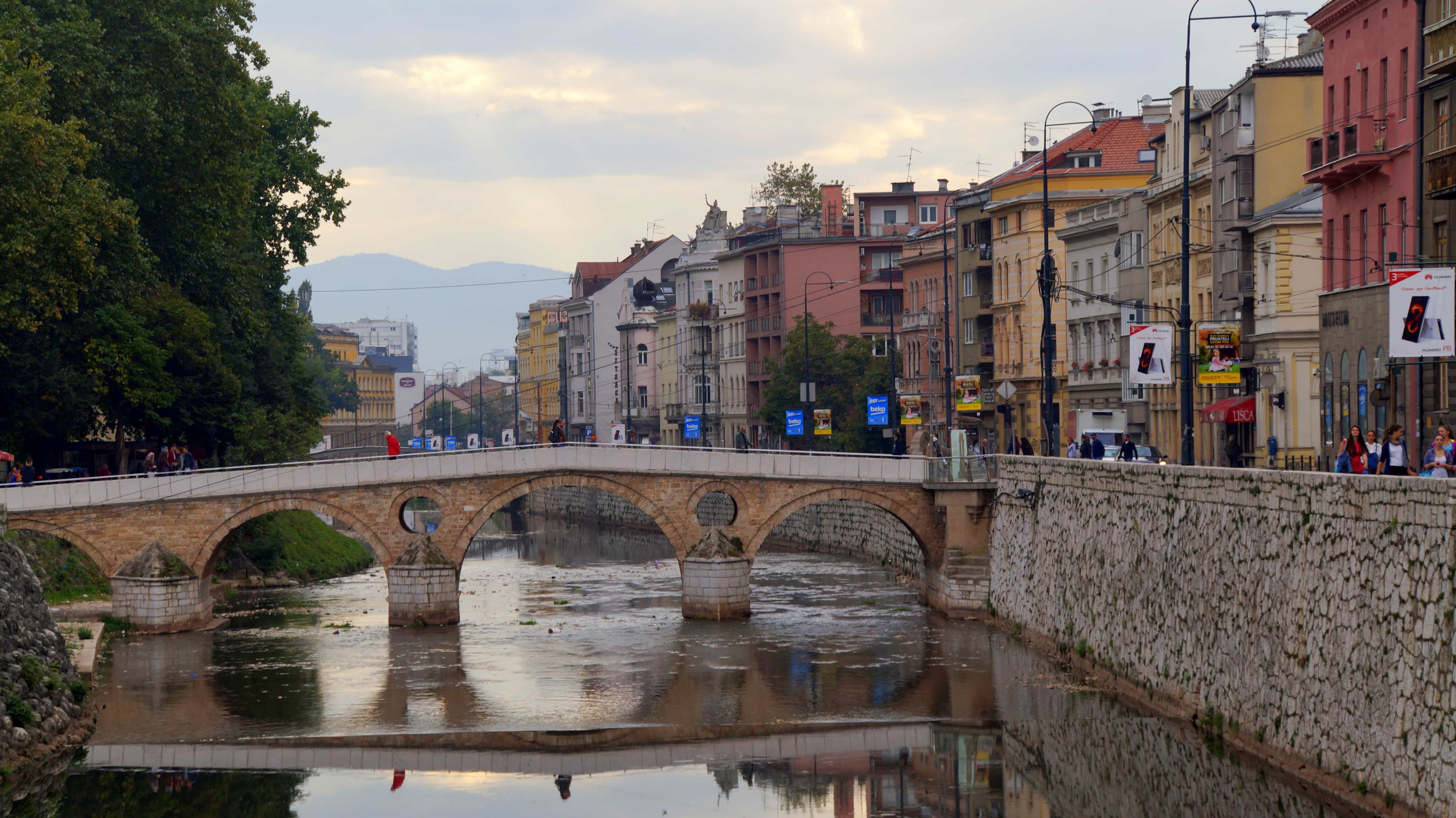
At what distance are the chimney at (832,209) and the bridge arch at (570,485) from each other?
5698 centimetres

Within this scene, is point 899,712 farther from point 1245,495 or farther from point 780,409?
point 780,409

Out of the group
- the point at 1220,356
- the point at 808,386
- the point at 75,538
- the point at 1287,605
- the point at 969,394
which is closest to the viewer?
the point at 1287,605

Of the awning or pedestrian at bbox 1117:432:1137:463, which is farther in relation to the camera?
the awning

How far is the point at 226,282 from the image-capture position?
53844 millimetres

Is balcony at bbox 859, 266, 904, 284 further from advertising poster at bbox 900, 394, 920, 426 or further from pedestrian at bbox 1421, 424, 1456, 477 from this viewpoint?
pedestrian at bbox 1421, 424, 1456, 477

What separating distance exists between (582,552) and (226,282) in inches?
958

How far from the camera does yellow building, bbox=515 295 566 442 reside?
150125 mm

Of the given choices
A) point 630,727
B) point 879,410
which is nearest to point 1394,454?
point 630,727

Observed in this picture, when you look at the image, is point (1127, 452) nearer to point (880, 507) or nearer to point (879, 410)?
point (880, 507)

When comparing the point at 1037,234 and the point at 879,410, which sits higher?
the point at 1037,234

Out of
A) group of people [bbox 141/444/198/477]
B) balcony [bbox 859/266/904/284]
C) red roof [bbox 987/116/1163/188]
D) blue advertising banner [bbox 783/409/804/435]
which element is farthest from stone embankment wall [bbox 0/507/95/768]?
balcony [bbox 859/266/904/284]

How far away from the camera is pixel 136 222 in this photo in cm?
4469

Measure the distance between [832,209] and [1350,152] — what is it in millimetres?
67527

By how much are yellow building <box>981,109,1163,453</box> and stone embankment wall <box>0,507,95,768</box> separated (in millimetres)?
44001
